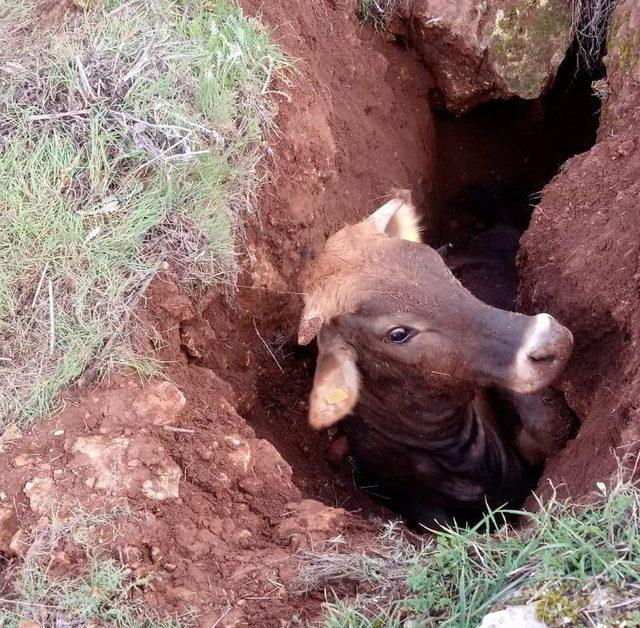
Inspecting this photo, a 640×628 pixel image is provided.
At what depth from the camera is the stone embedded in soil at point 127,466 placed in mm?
3381

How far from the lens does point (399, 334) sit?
4.40 metres

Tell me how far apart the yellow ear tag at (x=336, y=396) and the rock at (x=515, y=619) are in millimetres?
2434

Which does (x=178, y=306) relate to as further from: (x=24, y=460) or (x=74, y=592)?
(x=74, y=592)

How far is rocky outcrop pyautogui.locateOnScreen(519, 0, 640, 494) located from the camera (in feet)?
12.2

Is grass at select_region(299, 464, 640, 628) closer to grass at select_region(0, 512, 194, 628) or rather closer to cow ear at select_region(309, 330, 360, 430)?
grass at select_region(0, 512, 194, 628)

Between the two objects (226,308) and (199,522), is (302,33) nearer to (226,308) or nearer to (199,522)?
(226,308)

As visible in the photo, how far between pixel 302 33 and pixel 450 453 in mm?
3437

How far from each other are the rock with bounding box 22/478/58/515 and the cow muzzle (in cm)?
252

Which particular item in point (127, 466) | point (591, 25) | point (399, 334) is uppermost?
point (591, 25)

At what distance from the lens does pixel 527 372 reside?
3998 millimetres

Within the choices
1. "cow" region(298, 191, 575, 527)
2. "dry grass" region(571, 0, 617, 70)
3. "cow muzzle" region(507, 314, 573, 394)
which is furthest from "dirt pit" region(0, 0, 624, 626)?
"cow muzzle" region(507, 314, 573, 394)

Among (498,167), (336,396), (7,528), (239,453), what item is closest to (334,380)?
(336,396)

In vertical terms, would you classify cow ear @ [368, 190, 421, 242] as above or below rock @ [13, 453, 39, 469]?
above

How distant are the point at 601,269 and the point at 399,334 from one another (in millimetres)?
1256
